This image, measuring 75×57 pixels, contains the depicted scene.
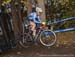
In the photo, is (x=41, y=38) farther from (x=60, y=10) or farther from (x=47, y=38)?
(x=60, y=10)

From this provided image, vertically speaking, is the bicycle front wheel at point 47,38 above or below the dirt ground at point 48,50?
above

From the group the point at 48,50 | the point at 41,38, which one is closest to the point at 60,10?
the point at 41,38

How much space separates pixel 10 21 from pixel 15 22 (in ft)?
3.28

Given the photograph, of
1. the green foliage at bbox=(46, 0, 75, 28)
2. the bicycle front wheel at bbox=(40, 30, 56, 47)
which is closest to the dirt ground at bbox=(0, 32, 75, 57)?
the bicycle front wheel at bbox=(40, 30, 56, 47)

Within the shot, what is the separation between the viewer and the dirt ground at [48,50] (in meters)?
10.6

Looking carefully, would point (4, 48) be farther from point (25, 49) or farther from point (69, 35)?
point (69, 35)

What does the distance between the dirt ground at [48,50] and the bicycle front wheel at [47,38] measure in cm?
17

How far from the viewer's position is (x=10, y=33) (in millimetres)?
11508

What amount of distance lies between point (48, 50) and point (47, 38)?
2.56ft

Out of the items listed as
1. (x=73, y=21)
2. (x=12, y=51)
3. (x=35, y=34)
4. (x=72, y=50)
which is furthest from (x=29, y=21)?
(x=73, y=21)

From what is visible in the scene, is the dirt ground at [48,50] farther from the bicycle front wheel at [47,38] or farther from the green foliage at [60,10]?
the green foliage at [60,10]

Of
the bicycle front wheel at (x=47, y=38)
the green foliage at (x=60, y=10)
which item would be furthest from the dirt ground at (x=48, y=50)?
the green foliage at (x=60, y=10)

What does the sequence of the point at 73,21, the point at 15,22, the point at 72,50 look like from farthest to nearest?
the point at 73,21 < the point at 15,22 < the point at 72,50

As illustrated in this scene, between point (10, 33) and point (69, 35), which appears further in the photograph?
point (69, 35)
